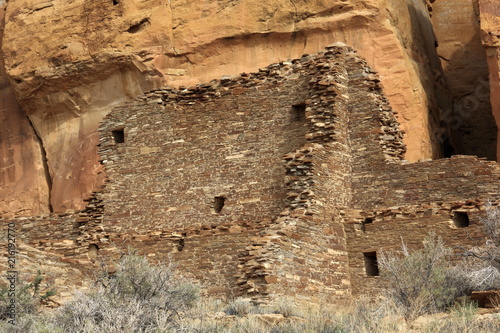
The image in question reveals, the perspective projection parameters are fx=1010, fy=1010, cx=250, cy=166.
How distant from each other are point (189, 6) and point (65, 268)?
8196mm

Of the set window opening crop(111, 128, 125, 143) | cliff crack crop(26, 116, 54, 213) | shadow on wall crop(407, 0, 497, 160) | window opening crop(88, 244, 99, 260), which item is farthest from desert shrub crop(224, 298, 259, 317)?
cliff crack crop(26, 116, 54, 213)

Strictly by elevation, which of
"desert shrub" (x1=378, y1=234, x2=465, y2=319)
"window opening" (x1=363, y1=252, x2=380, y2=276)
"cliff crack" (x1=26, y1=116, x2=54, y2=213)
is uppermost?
"cliff crack" (x1=26, y1=116, x2=54, y2=213)

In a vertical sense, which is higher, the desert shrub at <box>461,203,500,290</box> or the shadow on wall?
the shadow on wall

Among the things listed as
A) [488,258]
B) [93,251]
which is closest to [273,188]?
[93,251]

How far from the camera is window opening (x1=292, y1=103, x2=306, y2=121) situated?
21188 mm

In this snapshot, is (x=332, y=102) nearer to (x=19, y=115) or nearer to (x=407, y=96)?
(x=407, y=96)

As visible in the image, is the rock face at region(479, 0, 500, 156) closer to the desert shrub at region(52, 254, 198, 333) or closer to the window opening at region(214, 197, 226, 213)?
the window opening at region(214, 197, 226, 213)

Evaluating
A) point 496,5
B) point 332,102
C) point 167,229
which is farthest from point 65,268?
point 496,5

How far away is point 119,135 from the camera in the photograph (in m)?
23.2

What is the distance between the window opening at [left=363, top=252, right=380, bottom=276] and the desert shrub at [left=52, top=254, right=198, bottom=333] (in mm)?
5269

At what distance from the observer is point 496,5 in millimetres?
23062

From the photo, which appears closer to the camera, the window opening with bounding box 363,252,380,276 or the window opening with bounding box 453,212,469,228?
the window opening with bounding box 453,212,469,228

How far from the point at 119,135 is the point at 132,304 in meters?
10.8

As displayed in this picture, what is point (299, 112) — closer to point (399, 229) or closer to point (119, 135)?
point (399, 229)
